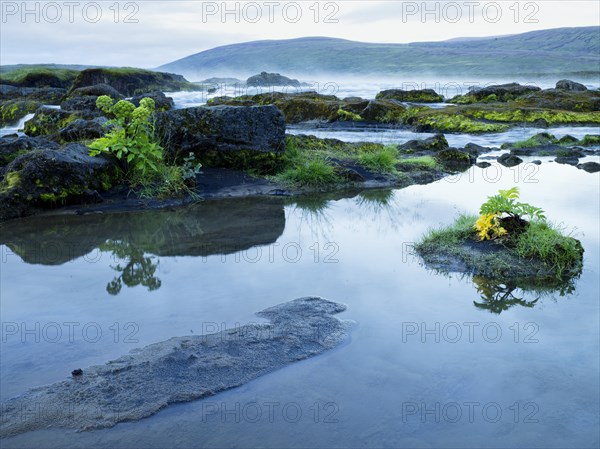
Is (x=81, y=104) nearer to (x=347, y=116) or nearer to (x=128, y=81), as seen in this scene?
(x=347, y=116)

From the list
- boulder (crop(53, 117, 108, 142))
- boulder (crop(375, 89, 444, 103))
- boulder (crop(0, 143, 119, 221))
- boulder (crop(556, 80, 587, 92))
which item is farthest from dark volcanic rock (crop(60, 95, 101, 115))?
boulder (crop(556, 80, 587, 92))

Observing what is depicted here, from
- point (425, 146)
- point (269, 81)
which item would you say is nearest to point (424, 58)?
point (269, 81)

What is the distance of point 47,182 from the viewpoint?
9836 mm

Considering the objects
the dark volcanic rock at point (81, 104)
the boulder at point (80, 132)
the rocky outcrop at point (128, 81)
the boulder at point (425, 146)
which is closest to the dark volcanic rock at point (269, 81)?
the rocky outcrop at point (128, 81)

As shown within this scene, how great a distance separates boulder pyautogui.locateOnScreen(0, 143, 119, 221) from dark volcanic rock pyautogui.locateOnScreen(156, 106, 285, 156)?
1852 millimetres

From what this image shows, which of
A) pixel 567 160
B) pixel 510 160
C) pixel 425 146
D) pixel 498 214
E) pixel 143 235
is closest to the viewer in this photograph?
pixel 498 214

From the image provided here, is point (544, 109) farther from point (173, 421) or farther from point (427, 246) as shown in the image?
point (173, 421)

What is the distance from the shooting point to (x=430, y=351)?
4984 mm

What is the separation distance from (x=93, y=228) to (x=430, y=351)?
5796mm

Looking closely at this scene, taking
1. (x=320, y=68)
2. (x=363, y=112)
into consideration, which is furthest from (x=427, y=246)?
(x=320, y=68)

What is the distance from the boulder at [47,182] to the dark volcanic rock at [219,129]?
1852 millimetres

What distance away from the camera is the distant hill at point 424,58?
92.1 meters

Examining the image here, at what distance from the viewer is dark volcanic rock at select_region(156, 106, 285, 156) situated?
39.2ft

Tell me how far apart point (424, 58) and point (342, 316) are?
120m
